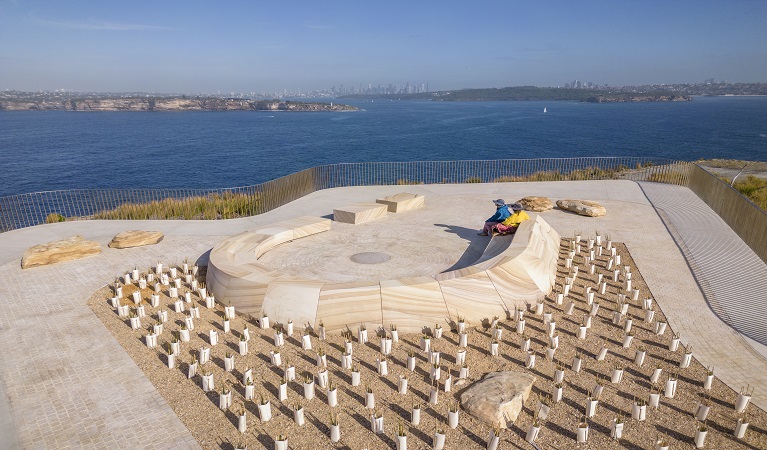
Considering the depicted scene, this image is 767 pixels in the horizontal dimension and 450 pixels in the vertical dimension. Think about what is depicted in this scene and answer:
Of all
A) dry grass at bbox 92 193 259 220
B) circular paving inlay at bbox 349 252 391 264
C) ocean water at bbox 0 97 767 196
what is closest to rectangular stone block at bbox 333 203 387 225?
circular paving inlay at bbox 349 252 391 264

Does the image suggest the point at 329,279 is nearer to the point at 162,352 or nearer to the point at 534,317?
the point at 162,352

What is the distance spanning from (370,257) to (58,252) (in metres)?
9.27

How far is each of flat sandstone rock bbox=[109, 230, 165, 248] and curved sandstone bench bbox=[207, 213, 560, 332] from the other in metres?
4.97

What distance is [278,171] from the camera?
58.6 m

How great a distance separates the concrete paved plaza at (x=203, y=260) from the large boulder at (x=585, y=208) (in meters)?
0.35

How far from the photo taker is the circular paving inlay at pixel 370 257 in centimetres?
1336

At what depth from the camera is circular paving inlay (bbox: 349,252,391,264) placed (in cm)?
1336

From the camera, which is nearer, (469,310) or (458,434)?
(458,434)

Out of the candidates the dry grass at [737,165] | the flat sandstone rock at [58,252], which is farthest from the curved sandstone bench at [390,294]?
the dry grass at [737,165]

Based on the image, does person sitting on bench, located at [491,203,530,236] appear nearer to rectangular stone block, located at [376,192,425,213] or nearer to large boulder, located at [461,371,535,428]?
rectangular stone block, located at [376,192,425,213]

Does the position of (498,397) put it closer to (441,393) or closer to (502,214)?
(441,393)

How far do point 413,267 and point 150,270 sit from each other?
7.12 meters

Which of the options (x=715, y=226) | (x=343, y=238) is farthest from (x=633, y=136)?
(x=343, y=238)

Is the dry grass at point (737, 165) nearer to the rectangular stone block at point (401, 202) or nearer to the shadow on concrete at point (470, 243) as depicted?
the rectangular stone block at point (401, 202)
